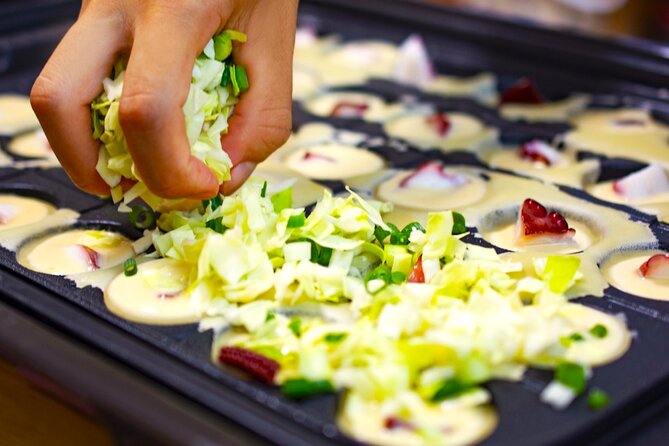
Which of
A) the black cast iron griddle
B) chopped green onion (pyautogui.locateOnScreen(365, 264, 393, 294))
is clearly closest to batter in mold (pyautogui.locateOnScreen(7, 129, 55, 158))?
the black cast iron griddle

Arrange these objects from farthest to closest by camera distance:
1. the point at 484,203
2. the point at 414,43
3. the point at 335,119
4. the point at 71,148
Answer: the point at 414,43, the point at 335,119, the point at 484,203, the point at 71,148

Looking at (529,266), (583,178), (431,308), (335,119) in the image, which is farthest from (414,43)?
(431,308)

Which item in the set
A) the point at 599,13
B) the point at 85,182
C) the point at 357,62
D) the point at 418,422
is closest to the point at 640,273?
the point at 418,422

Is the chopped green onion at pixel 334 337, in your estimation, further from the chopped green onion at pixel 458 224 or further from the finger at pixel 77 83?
the finger at pixel 77 83

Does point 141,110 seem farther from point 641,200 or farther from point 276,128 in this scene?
point 641,200

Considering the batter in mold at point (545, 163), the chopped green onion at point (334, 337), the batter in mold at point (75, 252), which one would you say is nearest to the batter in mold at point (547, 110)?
the batter in mold at point (545, 163)

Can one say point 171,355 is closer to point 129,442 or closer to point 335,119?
point 129,442
